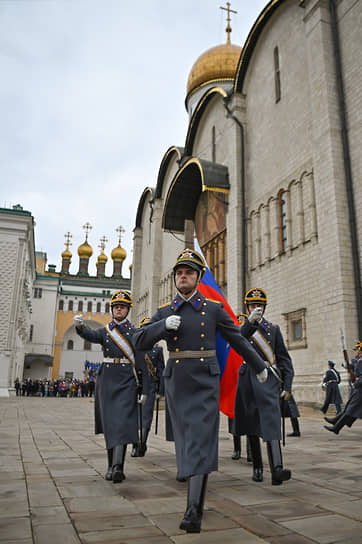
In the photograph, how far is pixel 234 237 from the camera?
760 inches

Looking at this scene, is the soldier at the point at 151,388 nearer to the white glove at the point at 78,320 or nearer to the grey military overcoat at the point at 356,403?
the white glove at the point at 78,320

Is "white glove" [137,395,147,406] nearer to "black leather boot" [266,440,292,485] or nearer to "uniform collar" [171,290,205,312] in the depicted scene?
"black leather boot" [266,440,292,485]

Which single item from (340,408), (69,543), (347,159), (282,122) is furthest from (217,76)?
(69,543)

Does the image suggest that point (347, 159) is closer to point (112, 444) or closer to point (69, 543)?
point (112, 444)

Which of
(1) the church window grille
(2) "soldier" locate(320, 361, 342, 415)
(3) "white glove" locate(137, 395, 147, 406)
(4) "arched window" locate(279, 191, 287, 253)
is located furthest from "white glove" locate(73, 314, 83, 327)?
(4) "arched window" locate(279, 191, 287, 253)

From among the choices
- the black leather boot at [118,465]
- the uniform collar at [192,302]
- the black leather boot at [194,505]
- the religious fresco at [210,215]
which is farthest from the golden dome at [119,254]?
the black leather boot at [194,505]

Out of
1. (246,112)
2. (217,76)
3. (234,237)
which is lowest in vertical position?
(234,237)

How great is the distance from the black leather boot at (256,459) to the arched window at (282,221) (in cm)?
1247

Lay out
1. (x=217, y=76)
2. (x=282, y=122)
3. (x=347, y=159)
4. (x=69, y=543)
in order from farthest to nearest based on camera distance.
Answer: (x=217, y=76) → (x=282, y=122) → (x=347, y=159) → (x=69, y=543)

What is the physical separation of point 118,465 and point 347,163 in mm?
12089

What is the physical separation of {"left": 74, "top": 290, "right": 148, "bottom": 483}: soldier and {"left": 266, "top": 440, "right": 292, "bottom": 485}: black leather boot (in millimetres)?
1415

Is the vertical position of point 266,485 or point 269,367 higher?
point 269,367

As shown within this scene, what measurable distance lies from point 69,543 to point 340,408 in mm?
10243

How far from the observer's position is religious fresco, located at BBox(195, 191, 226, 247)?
70.1 ft
